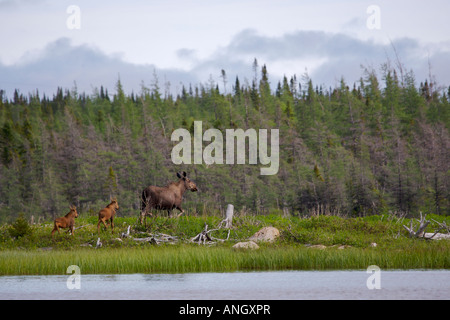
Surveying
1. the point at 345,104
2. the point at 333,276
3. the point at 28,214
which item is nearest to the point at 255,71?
the point at 345,104

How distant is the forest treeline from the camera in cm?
5197

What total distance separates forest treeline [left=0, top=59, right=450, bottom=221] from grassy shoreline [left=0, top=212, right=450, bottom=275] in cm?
1506

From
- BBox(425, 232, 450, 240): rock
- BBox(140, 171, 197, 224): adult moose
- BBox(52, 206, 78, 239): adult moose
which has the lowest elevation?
BBox(425, 232, 450, 240): rock

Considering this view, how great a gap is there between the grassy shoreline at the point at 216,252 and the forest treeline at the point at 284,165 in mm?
15056

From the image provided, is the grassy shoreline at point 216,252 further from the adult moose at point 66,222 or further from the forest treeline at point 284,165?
the forest treeline at point 284,165

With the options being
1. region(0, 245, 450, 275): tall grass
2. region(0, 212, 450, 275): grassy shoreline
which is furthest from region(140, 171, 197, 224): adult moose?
region(0, 245, 450, 275): tall grass

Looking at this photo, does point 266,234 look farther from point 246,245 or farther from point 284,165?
point 284,165

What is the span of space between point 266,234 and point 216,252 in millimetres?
4334

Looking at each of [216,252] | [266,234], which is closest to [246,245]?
[266,234]

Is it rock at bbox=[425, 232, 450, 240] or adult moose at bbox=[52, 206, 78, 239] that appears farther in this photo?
adult moose at bbox=[52, 206, 78, 239]

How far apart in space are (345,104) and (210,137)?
79.6 ft

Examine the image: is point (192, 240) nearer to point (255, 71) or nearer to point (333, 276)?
point (333, 276)

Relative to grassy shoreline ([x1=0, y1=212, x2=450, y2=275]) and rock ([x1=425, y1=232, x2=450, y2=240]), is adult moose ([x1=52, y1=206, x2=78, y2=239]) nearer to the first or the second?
grassy shoreline ([x1=0, y1=212, x2=450, y2=275])

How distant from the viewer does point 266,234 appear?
24.3 metres
